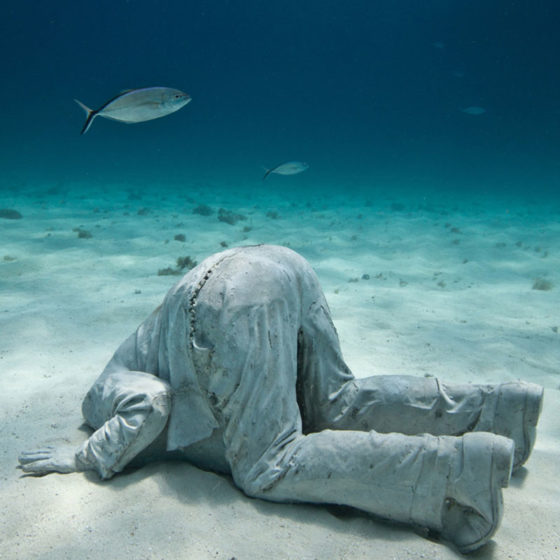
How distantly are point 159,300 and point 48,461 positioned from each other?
13.0 feet

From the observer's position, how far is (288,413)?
2391mm

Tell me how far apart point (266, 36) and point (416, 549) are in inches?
5513

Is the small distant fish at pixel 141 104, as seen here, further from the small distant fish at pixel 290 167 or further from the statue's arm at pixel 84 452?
the small distant fish at pixel 290 167

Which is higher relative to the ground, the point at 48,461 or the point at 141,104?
the point at 141,104

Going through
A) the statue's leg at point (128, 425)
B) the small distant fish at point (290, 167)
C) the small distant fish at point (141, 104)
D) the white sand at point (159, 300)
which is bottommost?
the white sand at point (159, 300)

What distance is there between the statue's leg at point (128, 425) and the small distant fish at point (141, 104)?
4126 millimetres

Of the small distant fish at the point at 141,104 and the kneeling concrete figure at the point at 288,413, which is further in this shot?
the small distant fish at the point at 141,104

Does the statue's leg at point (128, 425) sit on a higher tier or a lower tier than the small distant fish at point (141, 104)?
lower

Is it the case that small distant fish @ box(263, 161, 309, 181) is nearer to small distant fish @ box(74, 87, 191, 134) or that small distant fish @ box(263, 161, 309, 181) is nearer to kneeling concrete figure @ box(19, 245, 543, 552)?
small distant fish @ box(74, 87, 191, 134)

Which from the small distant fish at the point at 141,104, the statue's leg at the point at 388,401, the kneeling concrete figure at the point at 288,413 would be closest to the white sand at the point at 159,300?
the kneeling concrete figure at the point at 288,413

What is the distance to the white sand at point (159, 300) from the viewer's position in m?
2.16

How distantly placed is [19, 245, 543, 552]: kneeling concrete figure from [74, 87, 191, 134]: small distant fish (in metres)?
3.83

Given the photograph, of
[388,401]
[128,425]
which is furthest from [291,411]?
[128,425]

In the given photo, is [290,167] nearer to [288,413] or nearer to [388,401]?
[388,401]
